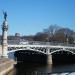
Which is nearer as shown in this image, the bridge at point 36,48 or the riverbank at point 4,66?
the riverbank at point 4,66

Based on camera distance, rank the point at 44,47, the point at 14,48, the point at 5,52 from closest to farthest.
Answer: the point at 5,52 → the point at 14,48 → the point at 44,47

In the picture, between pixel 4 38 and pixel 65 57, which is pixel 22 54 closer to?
pixel 65 57

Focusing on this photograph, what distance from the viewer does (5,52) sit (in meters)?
58.6

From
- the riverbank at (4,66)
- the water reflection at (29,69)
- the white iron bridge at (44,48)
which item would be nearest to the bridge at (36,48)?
the white iron bridge at (44,48)

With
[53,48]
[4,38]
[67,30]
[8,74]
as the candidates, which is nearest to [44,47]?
[53,48]

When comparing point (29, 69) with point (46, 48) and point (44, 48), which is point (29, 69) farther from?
point (46, 48)

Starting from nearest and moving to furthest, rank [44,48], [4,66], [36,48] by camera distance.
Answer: [4,66] → [36,48] → [44,48]

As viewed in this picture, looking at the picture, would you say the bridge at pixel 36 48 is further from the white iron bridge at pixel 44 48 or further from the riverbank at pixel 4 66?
the riverbank at pixel 4 66

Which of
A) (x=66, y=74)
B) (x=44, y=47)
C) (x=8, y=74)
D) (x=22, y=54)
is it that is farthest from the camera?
(x=22, y=54)

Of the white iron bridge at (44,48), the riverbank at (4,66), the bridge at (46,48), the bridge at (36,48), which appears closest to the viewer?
the riverbank at (4,66)

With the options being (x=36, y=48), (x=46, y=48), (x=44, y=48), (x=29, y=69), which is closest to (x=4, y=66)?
(x=29, y=69)

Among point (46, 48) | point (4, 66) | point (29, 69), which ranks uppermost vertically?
point (46, 48)

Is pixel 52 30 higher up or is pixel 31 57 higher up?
pixel 52 30

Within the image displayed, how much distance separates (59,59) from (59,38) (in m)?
34.5
